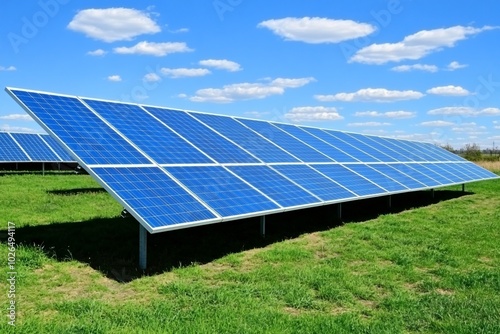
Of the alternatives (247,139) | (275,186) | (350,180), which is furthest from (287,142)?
(275,186)

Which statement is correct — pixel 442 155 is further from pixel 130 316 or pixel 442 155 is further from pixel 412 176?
pixel 130 316

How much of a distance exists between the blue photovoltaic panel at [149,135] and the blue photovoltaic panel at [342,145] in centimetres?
878

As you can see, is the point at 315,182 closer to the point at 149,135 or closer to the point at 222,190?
the point at 222,190

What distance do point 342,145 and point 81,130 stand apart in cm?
1253

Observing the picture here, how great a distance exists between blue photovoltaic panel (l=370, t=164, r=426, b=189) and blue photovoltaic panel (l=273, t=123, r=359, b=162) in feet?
3.96

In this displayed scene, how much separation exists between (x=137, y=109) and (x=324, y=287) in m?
7.51

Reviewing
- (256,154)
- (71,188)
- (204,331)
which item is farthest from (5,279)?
(71,188)

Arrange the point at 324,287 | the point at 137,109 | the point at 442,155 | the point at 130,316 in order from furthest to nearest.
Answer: the point at 442,155 < the point at 137,109 < the point at 324,287 < the point at 130,316

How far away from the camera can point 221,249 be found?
10.6 metres

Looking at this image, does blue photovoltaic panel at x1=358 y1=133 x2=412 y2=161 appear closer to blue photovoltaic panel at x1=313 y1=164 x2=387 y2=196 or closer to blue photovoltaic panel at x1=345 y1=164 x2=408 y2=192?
blue photovoltaic panel at x1=345 y1=164 x2=408 y2=192

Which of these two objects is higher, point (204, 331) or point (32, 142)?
point (32, 142)

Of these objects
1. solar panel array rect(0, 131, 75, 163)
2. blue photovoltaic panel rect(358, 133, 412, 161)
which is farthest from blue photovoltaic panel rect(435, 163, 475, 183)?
solar panel array rect(0, 131, 75, 163)

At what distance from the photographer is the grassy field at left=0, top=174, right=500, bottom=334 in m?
6.28

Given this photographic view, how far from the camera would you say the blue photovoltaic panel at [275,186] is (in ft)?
36.8
